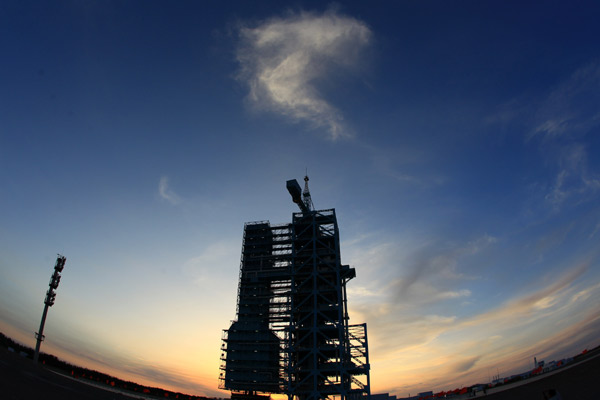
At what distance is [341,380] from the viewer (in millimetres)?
67688

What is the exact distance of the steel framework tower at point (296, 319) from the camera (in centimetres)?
7062

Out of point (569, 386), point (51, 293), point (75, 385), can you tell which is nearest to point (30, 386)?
point (75, 385)

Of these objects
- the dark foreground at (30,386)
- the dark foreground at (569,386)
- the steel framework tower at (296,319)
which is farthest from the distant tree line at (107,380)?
the dark foreground at (569,386)

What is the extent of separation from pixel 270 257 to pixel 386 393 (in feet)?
181

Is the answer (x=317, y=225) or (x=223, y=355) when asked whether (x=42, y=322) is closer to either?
(x=223, y=355)

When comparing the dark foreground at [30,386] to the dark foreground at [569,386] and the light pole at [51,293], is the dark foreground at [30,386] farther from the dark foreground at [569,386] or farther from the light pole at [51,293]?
the dark foreground at [569,386]

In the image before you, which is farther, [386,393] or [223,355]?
[386,393]

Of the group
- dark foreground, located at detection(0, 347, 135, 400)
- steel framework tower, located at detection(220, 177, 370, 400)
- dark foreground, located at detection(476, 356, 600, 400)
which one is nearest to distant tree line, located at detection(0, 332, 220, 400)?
steel framework tower, located at detection(220, 177, 370, 400)

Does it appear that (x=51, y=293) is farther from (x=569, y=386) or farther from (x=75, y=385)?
(x=569, y=386)

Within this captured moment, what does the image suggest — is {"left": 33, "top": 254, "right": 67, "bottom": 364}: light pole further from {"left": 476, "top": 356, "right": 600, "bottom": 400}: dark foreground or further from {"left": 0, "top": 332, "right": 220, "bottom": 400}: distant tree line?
{"left": 476, "top": 356, "right": 600, "bottom": 400}: dark foreground

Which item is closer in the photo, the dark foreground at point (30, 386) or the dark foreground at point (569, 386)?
the dark foreground at point (30, 386)

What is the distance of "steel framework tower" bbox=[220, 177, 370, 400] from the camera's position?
70625mm

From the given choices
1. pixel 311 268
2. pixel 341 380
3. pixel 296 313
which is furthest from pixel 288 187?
pixel 341 380

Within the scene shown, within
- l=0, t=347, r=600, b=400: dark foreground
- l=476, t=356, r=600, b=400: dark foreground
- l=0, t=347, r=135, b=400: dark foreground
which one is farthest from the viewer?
l=476, t=356, r=600, b=400: dark foreground
